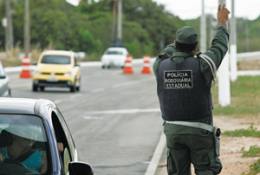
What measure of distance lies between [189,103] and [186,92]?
99 millimetres

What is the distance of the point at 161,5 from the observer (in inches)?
4525

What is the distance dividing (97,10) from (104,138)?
94.3 meters

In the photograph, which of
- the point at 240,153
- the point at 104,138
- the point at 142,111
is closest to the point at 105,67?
the point at 142,111

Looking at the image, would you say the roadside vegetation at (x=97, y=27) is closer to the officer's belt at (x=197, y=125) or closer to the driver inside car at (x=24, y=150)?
the officer's belt at (x=197, y=125)

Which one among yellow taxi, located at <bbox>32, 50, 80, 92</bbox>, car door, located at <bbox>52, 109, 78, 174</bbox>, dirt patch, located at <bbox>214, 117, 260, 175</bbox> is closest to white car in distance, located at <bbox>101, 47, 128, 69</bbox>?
yellow taxi, located at <bbox>32, 50, 80, 92</bbox>

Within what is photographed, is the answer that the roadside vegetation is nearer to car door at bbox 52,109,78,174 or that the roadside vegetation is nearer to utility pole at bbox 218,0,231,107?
utility pole at bbox 218,0,231,107

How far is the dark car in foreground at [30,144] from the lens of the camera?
263 inches

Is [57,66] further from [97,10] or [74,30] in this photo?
[97,10]

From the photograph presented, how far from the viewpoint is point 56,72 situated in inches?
1406

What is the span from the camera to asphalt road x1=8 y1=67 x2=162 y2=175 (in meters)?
15.7

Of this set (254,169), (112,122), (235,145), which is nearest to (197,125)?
(254,169)

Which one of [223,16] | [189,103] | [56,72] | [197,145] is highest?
[223,16]

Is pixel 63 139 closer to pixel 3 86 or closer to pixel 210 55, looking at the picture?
pixel 210 55

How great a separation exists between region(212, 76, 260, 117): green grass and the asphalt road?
5.68ft
